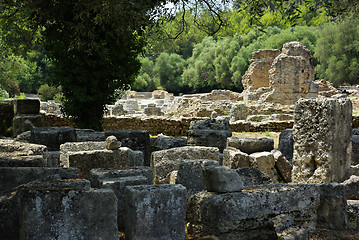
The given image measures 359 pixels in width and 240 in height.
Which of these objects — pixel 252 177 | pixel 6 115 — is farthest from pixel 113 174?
pixel 6 115

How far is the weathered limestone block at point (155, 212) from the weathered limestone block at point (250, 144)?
5.49 metres

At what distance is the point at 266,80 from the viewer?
32.7 m

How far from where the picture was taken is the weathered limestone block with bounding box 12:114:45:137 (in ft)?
36.5

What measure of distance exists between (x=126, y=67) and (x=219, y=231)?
27.4ft

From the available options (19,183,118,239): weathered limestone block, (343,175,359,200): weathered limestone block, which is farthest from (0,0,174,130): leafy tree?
(19,183,118,239): weathered limestone block

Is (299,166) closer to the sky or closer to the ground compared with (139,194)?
closer to the ground

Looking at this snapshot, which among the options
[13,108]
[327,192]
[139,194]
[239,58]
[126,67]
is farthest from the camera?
[239,58]

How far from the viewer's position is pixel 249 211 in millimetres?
3551

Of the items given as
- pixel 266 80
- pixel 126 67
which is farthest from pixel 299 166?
pixel 266 80

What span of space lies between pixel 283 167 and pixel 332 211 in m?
3.99

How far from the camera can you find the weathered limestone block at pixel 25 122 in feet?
36.5

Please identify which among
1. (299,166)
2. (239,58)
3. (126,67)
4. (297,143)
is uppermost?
(239,58)

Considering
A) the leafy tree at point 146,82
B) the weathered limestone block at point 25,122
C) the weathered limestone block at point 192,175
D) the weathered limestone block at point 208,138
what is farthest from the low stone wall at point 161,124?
the leafy tree at point 146,82

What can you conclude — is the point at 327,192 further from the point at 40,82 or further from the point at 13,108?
the point at 40,82
